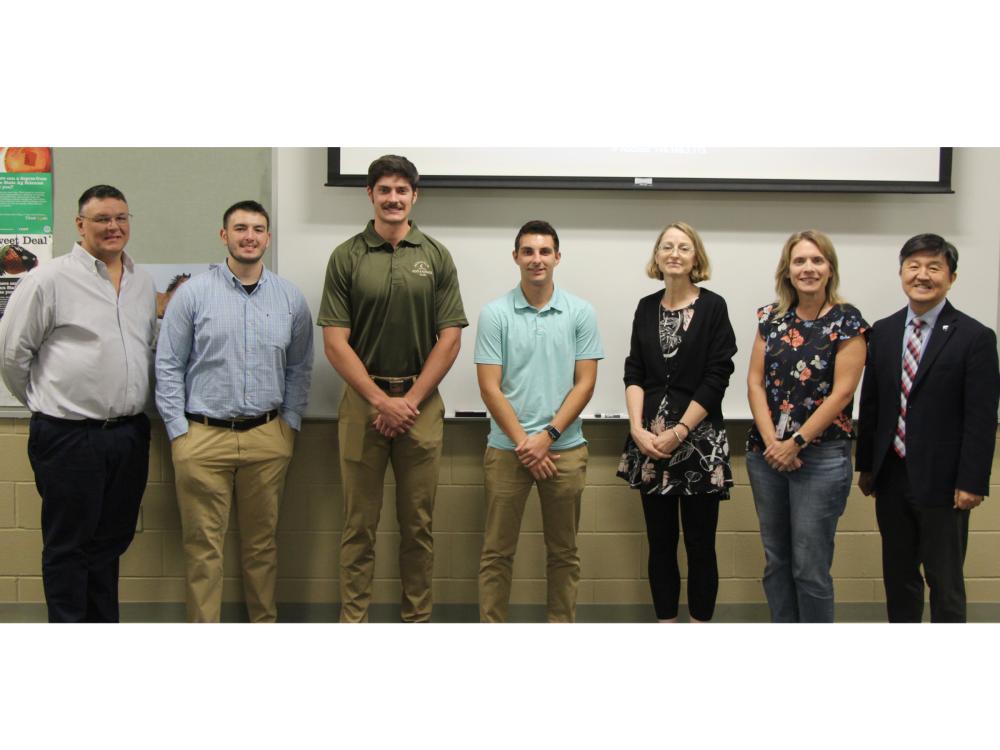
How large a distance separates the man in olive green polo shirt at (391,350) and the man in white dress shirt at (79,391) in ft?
2.64

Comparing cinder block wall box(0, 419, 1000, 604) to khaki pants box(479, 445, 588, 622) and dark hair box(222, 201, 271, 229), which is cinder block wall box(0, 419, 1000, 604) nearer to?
khaki pants box(479, 445, 588, 622)

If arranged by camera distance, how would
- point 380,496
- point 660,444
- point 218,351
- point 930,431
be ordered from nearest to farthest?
point 930,431, point 660,444, point 218,351, point 380,496

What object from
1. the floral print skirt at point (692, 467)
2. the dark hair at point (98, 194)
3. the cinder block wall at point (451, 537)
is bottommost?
the cinder block wall at point (451, 537)

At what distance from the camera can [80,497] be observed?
10.00 feet

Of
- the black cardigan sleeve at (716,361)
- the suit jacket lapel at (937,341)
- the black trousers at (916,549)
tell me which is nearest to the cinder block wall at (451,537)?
the black cardigan sleeve at (716,361)

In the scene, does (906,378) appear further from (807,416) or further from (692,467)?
(692,467)

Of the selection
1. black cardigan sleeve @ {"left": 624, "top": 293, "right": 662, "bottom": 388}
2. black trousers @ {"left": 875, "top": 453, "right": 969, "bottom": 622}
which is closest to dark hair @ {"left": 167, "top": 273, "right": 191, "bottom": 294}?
black cardigan sleeve @ {"left": 624, "top": 293, "right": 662, "bottom": 388}

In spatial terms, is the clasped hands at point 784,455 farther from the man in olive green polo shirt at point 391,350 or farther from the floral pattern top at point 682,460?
the man in olive green polo shirt at point 391,350

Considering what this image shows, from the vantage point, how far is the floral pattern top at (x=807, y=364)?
287 centimetres

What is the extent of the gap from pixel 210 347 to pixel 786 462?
7.27 ft

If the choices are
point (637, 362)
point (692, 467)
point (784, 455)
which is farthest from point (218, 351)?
point (784, 455)

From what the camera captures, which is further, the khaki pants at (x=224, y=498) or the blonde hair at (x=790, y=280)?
the khaki pants at (x=224, y=498)

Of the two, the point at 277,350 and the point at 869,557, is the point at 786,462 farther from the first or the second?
the point at 277,350

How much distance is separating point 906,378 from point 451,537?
1.96 m
